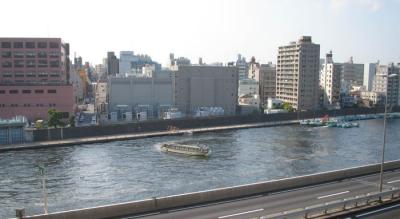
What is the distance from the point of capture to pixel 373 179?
2075cm

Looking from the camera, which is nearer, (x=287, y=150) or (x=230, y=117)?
(x=287, y=150)

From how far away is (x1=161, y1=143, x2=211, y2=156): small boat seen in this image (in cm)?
4138

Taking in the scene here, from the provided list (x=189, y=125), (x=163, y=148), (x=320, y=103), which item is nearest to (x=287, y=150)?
(x=163, y=148)

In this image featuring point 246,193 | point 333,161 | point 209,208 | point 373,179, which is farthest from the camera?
point 333,161

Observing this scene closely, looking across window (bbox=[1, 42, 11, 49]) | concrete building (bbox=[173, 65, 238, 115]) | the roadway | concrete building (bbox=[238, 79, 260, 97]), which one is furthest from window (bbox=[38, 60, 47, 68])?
the roadway

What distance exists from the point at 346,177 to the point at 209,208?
8.32 m

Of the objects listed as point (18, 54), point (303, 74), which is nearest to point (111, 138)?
point (18, 54)

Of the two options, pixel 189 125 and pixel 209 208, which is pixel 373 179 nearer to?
pixel 209 208

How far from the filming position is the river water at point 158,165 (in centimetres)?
2689

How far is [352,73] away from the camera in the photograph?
126 meters

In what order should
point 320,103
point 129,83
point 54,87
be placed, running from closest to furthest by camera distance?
point 54,87
point 129,83
point 320,103

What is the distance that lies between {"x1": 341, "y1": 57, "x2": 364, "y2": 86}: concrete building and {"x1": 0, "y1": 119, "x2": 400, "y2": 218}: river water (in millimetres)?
71077

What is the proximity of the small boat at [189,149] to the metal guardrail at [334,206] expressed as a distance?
25.2 m

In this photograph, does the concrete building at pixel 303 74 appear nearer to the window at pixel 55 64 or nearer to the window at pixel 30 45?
the window at pixel 55 64
